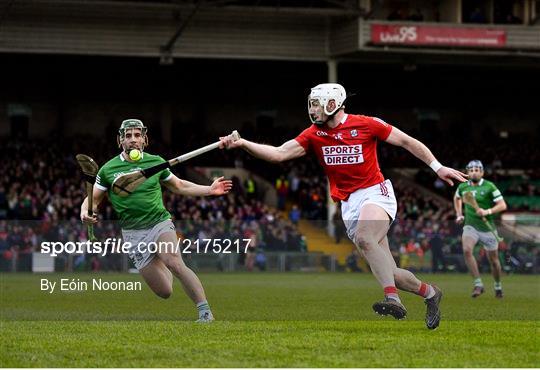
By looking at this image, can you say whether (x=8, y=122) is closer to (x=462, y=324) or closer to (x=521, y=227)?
(x=521, y=227)

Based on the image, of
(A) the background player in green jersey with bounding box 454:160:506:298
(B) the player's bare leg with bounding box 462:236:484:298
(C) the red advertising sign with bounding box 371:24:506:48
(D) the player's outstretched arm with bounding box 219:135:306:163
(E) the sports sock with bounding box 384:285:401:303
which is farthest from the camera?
(C) the red advertising sign with bounding box 371:24:506:48

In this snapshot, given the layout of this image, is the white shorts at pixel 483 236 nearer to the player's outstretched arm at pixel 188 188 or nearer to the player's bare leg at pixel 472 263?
the player's bare leg at pixel 472 263

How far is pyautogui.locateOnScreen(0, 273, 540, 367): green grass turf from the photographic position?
10.0 m

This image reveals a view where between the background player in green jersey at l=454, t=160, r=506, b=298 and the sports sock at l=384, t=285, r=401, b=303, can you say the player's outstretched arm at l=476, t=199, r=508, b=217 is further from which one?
the sports sock at l=384, t=285, r=401, b=303

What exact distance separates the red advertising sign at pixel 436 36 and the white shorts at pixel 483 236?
19260 mm

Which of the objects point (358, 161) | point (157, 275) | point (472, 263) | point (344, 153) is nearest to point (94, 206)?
point (157, 275)

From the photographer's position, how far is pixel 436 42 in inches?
1687

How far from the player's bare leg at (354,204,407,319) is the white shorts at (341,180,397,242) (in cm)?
8

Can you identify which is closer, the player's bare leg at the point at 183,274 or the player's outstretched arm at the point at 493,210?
the player's bare leg at the point at 183,274

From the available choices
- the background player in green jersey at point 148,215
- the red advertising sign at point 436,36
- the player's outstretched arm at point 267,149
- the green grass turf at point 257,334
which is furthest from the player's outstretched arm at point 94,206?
the red advertising sign at point 436,36

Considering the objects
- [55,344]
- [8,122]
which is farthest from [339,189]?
[8,122]

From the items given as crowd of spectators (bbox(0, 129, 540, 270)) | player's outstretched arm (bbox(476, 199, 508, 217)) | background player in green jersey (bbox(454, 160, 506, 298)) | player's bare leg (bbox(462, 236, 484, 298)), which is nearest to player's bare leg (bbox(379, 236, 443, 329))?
player's bare leg (bbox(462, 236, 484, 298))

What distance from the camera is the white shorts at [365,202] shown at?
42.7ft

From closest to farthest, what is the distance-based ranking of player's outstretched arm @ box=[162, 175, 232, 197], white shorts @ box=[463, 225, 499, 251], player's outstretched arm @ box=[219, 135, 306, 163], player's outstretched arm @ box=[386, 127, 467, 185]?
player's outstretched arm @ box=[219, 135, 306, 163]
player's outstretched arm @ box=[386, 127, 467, 185]
player's outstretched arm @ box=[162, 175, 232, 197]
white shorts @ box=[463, 225, 499, 251]
